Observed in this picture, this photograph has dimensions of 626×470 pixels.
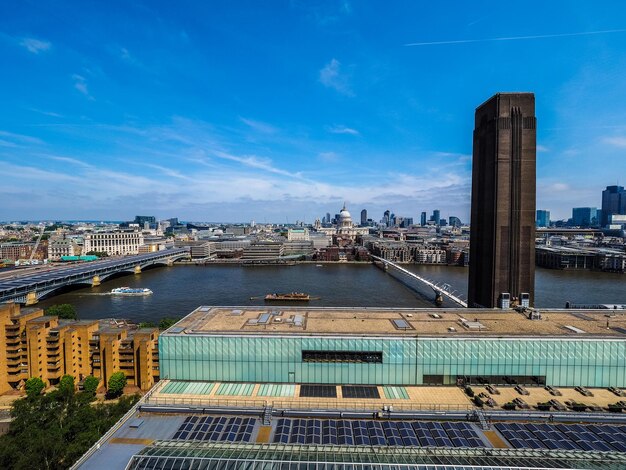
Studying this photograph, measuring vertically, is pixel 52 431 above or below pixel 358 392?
below

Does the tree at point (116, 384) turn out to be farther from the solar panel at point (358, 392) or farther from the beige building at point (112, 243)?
the beige building at point (112, 243)

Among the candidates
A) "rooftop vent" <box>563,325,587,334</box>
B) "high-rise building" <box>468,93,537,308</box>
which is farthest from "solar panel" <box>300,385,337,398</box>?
"high-rise building" <box>468,93,537,308</box>

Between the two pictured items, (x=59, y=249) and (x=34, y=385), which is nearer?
(x=34, y=385)

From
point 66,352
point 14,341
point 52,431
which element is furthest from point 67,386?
point 14,341

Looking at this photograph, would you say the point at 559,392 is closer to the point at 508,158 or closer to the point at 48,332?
the point at 508,158

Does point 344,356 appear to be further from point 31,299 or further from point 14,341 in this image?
point 31,299
